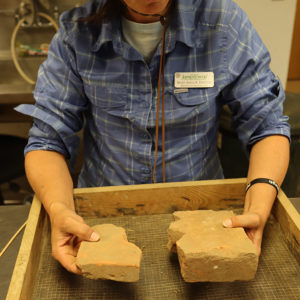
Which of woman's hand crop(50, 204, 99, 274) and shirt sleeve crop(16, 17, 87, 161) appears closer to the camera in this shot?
woman's hand crop(50, 204, 99, 274)

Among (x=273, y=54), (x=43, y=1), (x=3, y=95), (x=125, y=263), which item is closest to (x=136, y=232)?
(x=125, y=263)

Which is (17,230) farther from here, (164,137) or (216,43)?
(216,43)

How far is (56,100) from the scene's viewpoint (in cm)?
96

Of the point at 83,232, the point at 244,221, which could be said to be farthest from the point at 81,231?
the point at 244,221

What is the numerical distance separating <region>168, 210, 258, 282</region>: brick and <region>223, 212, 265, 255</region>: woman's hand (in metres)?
0.02

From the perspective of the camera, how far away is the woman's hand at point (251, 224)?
74 cm

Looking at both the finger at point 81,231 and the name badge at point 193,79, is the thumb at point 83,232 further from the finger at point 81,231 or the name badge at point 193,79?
the name badge at point 193,79

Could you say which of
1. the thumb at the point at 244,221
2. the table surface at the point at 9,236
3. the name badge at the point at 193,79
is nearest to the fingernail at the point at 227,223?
the thumb at the point at 244,221

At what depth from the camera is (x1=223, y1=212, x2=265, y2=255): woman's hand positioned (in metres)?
0.74

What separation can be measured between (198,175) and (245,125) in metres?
0.22

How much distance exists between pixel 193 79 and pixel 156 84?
105mm

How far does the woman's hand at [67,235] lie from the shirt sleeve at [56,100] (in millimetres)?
239

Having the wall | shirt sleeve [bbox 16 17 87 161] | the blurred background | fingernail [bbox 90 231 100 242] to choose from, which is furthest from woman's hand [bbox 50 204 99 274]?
the wall

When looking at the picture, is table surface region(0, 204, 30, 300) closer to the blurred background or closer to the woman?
the woman
